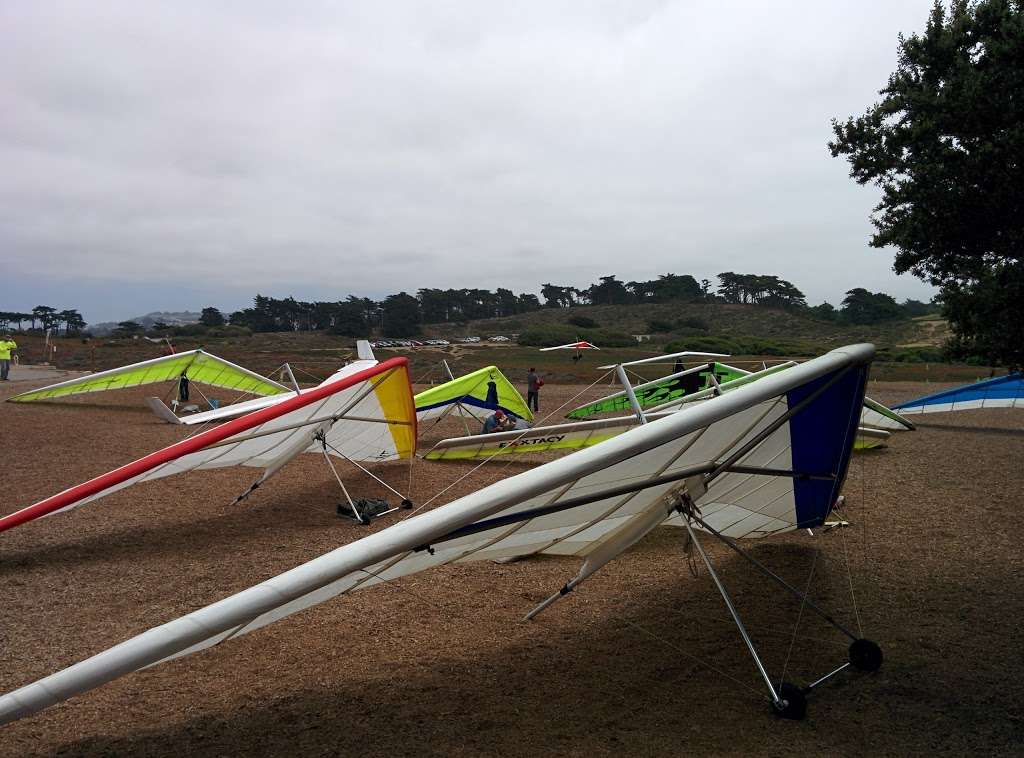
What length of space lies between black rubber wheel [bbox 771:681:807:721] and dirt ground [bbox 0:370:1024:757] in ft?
0.17

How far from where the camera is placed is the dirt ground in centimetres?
356

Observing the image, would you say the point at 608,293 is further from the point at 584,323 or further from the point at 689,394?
the point at 689,394

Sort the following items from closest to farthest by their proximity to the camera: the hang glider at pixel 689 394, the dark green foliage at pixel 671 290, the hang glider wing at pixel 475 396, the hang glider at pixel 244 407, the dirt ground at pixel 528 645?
the dirt ground at pixel 528 645, the hang glider at pixel 244 407, the hang glider at pixel 689 394, the hang glider wing at pixel 475 396, the dark green foliage at pixel 671 290

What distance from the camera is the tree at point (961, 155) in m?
4.49

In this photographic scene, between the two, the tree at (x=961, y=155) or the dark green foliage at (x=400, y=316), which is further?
the dark green foliage at (x=400, y=316)


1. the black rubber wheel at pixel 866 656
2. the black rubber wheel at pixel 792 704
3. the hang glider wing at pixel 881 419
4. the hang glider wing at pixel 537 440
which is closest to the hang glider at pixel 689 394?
the hang glider wing at pixel 881 419

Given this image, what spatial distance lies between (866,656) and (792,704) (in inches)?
33.7

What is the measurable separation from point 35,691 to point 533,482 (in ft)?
6.41

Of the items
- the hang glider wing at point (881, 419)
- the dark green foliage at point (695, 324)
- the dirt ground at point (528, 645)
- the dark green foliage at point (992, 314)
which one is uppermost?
the dark green foliage at point (695, 324)

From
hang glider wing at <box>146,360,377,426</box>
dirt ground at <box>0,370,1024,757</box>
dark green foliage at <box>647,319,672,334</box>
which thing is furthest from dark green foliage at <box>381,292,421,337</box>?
dirt ground at <box>0,370,1024,757</box>

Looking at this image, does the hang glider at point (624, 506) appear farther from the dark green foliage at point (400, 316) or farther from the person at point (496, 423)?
the dark green foliage at point (400, 316)

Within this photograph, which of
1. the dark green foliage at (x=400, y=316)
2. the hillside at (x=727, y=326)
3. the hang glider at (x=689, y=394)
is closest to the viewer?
the hang glider at (x=689, y=394)

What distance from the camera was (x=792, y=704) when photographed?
3621 mm

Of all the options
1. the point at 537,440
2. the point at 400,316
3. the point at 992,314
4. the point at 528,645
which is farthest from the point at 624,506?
the point at 400,316
